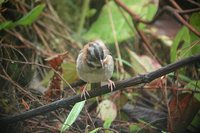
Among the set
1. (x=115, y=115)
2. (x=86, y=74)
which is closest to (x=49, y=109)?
(x=86, y=74)

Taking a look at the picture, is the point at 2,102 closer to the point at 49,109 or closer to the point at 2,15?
the point at 49,109

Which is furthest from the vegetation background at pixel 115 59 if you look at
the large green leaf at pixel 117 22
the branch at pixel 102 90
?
the branch at pixel 102 90

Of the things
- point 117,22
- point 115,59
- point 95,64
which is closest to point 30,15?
point 115,59

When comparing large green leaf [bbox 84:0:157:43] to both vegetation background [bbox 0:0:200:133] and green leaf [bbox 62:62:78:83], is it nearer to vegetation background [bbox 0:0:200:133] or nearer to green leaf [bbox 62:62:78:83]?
vegetation background [bbox 0:0:200:133]

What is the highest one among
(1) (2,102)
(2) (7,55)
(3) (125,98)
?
(2) (7,55)

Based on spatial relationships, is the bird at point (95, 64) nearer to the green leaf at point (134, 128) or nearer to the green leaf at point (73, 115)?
the green leaf at point (73, 115)

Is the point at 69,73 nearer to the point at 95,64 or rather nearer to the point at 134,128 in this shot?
the point at 134,128

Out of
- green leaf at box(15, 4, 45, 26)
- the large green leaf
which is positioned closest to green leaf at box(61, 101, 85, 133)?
green leaf at box(15, 4, 45, 26)
